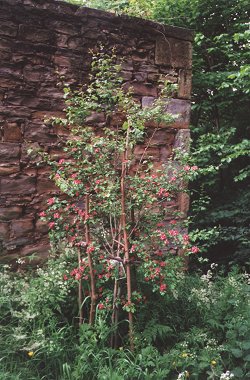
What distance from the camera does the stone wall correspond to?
11.4ft

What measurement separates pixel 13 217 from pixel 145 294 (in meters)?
1.36

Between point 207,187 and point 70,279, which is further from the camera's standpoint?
point 207,187

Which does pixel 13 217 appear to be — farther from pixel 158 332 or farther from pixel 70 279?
pixel 158 332

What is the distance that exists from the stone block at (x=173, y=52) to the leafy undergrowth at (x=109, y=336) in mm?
2260

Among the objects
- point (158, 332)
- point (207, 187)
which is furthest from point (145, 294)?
point (207, 187)

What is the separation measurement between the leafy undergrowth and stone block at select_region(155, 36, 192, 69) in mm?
2260

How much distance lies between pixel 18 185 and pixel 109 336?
1.56m

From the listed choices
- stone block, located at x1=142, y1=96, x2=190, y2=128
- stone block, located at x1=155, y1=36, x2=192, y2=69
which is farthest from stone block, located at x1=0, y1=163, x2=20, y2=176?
stone block, located at x1=155, y1=36, x2=192, y2=69

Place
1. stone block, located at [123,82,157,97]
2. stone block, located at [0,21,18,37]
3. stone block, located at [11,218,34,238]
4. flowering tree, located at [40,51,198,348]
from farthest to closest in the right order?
stone block, located at [123,82,157,97] → stone block, located at [11,218,34,238] → stone block, located at [0,21,18,37] → flowering tree, located at [40,51,198,348]

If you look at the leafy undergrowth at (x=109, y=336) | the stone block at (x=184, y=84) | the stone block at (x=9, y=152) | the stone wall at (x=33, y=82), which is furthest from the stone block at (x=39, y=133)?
the stone block at (x=184, y=84)

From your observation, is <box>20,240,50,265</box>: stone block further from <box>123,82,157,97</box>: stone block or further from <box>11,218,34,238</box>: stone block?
<box>123,82,157,97</box>: stone block

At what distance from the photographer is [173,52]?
4.09 m

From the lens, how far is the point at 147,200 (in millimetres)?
2738

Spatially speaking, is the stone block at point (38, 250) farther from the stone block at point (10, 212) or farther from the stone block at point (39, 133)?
the stone block at point (39, 133)
